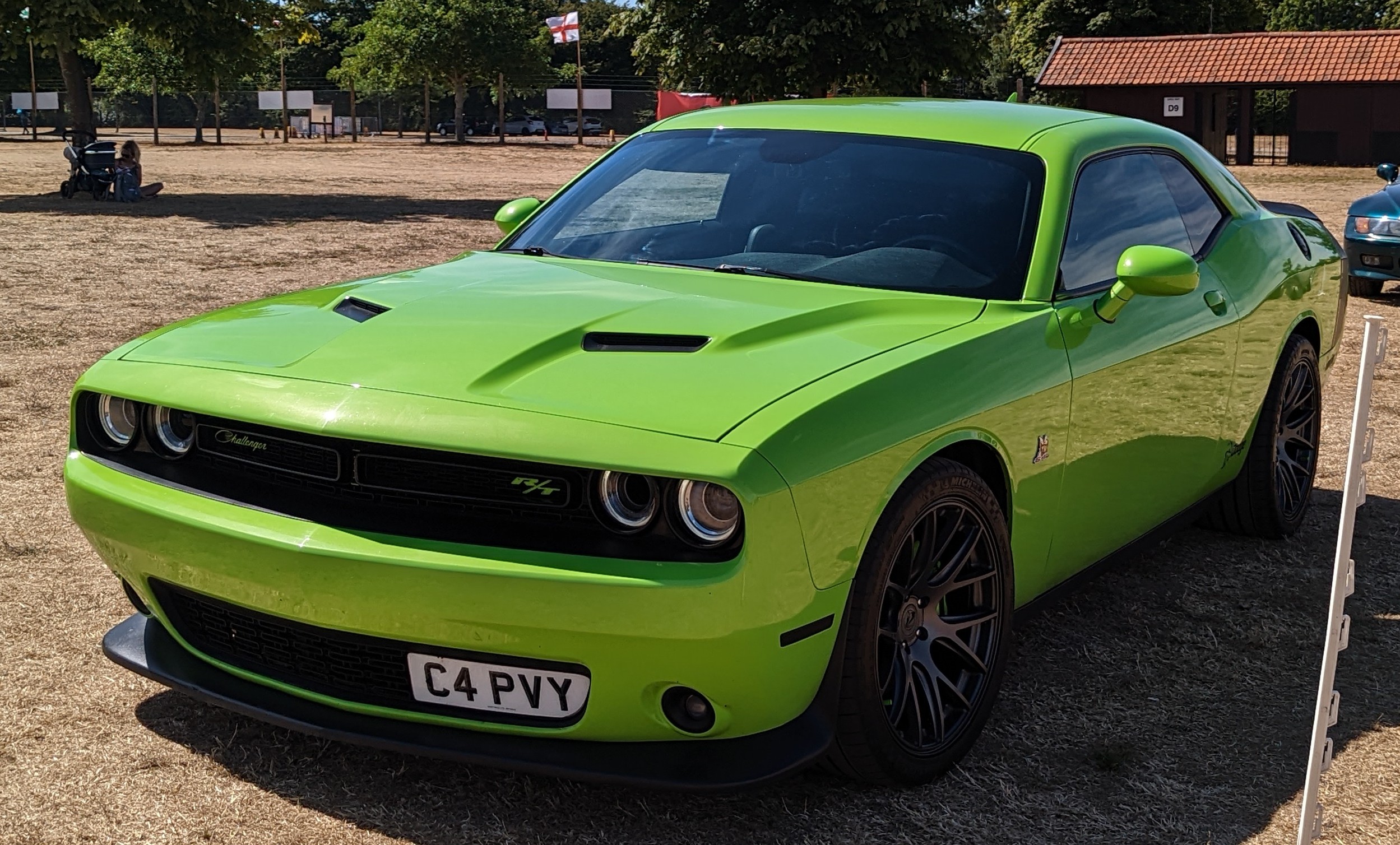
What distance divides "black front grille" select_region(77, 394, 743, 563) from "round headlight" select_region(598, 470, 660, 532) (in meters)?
0.02

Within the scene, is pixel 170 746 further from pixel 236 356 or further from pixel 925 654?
pixel 925 654

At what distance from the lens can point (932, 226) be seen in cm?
402

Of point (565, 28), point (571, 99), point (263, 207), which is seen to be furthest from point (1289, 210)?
point (571, 99)

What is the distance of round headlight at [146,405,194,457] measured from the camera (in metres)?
3.35

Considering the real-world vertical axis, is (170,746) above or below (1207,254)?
below

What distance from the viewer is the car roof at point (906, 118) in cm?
432

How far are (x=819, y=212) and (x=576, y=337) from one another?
1.15m

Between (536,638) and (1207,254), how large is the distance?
291 centimetres

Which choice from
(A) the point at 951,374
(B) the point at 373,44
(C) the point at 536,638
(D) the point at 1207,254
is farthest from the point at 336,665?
(B) the point at 373,44

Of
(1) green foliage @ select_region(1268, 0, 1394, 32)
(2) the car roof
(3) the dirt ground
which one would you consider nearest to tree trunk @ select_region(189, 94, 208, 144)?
(3) the dirt ground

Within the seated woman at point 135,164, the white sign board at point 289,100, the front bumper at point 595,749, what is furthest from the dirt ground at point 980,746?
the white sign board at point 289,100

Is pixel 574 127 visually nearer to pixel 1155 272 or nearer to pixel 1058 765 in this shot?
pixel 1155 272

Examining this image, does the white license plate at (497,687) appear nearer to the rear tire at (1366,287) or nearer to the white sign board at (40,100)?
the rear tire at (1366,287)

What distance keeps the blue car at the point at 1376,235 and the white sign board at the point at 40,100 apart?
6370cm
